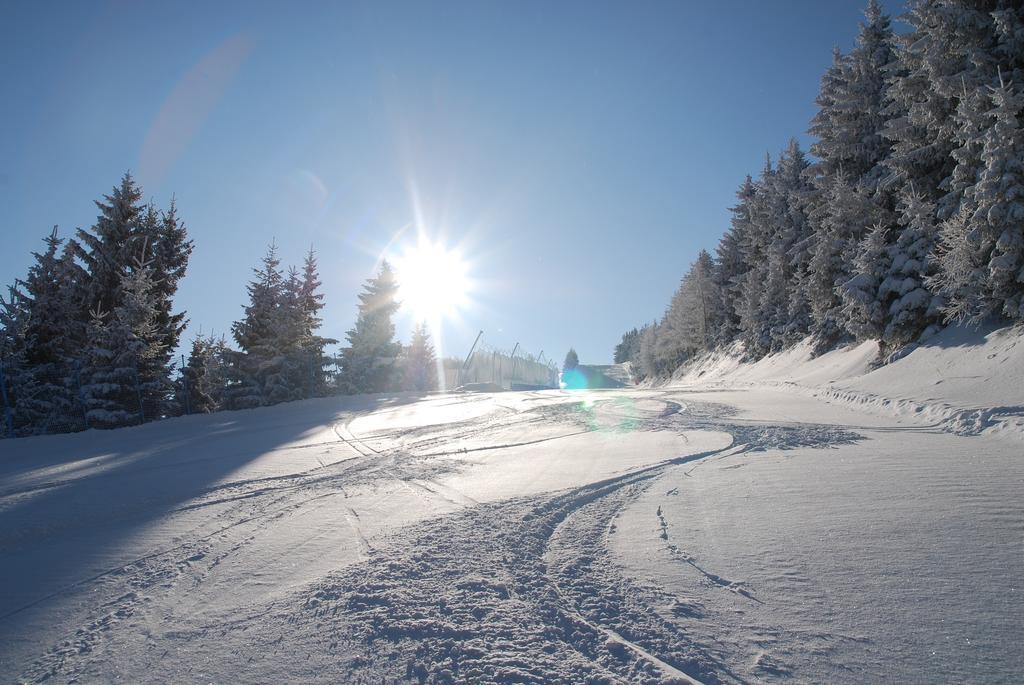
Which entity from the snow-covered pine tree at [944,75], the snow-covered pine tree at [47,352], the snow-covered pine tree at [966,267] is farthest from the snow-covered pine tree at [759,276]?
the snow-covered pine tree at [47,352]

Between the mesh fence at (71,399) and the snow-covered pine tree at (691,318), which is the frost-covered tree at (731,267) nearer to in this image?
the snow-covered pine tree at (691,318)

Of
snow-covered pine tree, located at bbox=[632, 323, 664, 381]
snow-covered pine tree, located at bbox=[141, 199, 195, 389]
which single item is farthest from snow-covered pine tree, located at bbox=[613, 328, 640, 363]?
snow-covered pine tree, located at bbox=[141, 199, 195, 389]

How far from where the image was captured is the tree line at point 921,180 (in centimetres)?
1029

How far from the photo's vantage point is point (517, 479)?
16.6 feet

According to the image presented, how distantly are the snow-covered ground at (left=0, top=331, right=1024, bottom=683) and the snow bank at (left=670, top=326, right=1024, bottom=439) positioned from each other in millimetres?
364

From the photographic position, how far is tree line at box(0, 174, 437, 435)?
13.8 m

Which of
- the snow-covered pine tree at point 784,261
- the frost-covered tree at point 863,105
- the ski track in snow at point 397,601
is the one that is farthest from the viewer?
the snow-covered pine tree at point 784,261

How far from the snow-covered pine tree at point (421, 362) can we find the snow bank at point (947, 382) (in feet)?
Answer: 82.1

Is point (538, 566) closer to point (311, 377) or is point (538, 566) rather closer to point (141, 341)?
point (141, 341)

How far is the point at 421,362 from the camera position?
37500 millimetres

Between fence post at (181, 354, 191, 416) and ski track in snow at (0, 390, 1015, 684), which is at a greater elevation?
fence post at (181, 354, 191, 416)

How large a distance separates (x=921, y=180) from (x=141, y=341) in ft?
79.4

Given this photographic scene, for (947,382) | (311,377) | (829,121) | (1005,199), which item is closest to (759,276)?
(829,121)

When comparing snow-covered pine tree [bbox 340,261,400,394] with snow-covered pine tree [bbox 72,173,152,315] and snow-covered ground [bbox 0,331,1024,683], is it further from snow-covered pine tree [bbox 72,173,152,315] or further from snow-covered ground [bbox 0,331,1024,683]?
snow-covered ground [bbox 0,331,1024,683]
